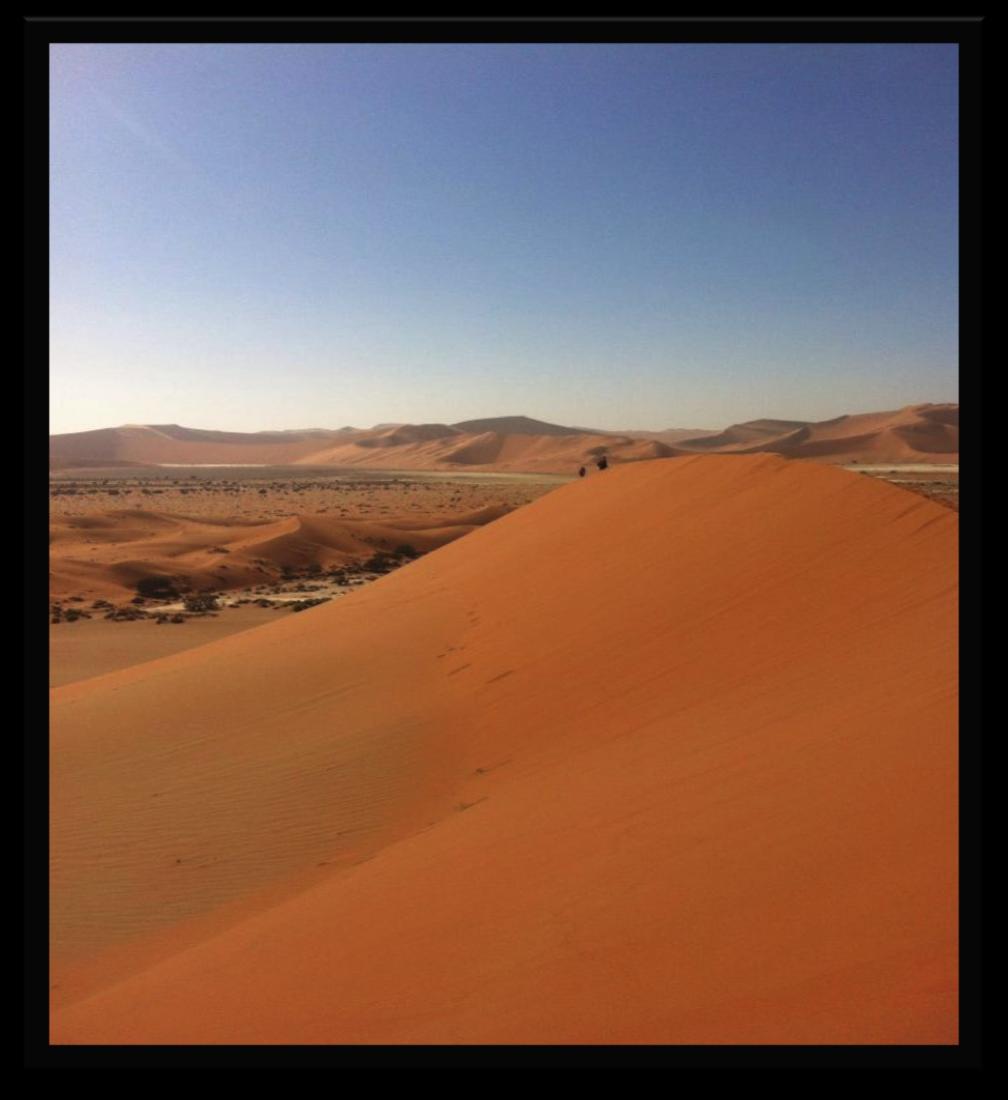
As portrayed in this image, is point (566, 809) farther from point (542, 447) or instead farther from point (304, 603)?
point (542, 447)

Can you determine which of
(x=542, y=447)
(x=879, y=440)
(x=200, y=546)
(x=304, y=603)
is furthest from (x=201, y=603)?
(x=542, y=447)

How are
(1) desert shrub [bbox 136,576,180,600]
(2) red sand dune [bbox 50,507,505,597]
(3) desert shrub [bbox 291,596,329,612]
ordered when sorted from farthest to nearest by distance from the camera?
(2) red sand dune [bbox 50,507,505,597]
(1) desert shrub [bbox 136,576,180,600]
(3) desert shrub [bbox 291,596,329,612]

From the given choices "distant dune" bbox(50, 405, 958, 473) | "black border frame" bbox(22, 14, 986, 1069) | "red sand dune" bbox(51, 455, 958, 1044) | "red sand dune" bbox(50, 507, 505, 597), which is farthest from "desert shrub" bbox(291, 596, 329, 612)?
"distant dune" bbox(50, 405, 958, 473)

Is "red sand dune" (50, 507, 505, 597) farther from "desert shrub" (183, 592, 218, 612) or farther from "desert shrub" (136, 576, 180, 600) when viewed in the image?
"desert shrub" (183, 592, 218, 612)
